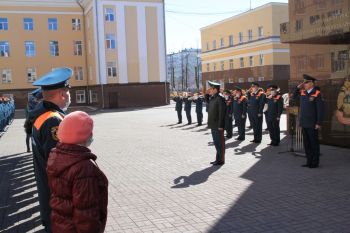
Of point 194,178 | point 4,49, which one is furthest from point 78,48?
point 194,178

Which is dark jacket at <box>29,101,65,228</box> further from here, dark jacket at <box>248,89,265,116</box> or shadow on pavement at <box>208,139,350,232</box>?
dark jacket at <box>248,89,265,116</box>

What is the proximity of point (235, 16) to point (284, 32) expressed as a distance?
45934 millimetres

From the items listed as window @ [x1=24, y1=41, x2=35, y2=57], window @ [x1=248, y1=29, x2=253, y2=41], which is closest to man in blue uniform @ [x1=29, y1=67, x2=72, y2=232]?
window @ [x1=24, y1=41, x2=35, y2=57]

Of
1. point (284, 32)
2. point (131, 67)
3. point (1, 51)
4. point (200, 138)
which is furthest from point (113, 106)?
point (284, 32)

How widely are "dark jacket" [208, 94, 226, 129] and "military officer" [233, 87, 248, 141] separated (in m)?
4.48

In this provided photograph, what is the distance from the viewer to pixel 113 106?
43531 mm

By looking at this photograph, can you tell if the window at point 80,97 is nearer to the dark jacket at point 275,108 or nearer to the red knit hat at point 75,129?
the dark jacket at point 275,108

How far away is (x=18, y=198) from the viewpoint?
7.29 meters

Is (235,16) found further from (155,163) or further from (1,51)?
(155,163)

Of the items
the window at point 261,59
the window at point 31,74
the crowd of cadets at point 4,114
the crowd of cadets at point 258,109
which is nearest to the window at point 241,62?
the window at point 261,59

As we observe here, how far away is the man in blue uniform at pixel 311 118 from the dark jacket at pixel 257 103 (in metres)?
3.84

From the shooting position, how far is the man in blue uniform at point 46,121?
3.58 metres

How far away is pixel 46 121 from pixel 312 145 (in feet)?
21.4

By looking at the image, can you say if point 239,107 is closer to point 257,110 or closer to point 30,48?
point 257,110
